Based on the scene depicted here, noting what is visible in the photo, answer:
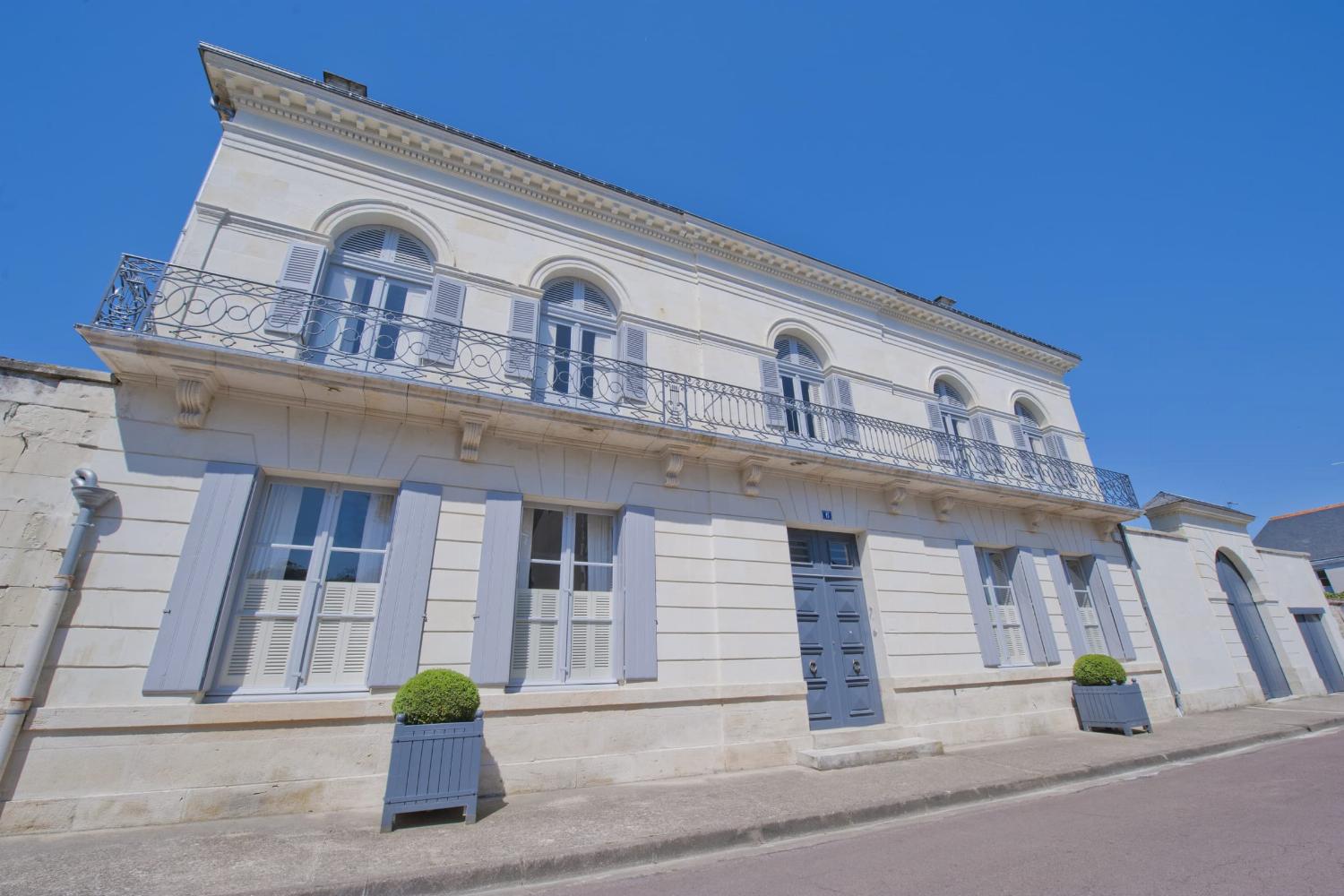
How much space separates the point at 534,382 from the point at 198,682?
4431mm

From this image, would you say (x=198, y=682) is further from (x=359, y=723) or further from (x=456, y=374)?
(x=456, y=374)

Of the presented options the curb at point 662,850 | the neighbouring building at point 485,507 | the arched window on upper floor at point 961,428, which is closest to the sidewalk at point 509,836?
the curb at point 662,850

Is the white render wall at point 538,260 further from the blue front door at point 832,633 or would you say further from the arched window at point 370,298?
the blue front door at point 832,633

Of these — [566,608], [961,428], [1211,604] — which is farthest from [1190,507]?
[566,608]

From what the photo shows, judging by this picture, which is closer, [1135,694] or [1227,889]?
[1227,889]

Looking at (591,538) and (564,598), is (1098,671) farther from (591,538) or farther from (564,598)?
(564,598)

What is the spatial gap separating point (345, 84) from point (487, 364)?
16.2 ft

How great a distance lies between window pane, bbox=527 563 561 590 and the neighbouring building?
6cm

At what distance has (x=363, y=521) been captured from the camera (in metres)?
6.00

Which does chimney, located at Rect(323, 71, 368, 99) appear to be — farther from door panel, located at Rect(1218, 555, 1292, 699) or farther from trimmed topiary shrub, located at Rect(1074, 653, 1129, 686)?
door panel, located at Rect(1218, 555, 1292, 699)

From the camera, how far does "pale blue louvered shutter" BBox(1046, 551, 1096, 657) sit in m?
9.73

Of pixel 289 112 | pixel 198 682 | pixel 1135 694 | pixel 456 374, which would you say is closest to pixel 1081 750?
pixel 1135 694

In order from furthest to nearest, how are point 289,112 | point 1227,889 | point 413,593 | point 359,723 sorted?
1. point 289,112
2. point 413,593
3. point 359,723
4. point 1227,889

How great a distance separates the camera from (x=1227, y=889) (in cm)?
315
